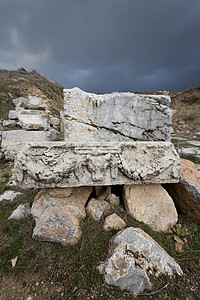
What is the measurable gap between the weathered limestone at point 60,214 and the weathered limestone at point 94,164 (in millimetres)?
319

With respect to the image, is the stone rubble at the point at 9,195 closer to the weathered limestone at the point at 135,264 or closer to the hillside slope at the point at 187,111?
the weathered limestone at the point at 135,264

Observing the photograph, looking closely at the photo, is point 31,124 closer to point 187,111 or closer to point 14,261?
point 14,261

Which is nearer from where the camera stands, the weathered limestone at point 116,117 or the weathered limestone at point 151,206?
the weathered limestone at point 151,206

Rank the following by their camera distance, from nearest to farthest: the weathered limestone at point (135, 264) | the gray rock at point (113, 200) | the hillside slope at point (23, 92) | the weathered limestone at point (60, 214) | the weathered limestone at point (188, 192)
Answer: the weathered limestone at point (135, 264) → the weathered limestone at point (60, 214) → the weathered limestone at point (188, 192) → the gray rock at point (113, 200) → the hillside slope at point (23, 92)

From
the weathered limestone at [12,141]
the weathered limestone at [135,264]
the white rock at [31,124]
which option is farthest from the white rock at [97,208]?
the white rock at [31,124]

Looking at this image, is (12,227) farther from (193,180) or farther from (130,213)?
(193,180)

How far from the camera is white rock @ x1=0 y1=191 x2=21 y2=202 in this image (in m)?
2.99

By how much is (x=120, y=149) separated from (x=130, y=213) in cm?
98

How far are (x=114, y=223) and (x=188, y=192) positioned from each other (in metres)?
1.22

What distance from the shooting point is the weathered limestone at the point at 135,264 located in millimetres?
1424

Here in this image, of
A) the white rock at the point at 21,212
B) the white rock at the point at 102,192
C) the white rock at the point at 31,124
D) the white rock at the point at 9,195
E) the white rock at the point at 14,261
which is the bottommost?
the white rock at the point at 14,261

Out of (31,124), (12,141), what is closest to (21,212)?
(12,141)

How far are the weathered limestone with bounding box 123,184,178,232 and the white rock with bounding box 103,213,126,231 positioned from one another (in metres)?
0.22

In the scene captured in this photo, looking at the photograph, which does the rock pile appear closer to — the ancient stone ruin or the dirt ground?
the ancient stone ruin
